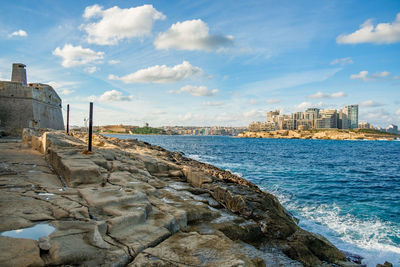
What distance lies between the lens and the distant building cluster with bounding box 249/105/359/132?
165125 mm

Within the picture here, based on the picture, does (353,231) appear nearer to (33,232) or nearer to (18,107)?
(33,232)

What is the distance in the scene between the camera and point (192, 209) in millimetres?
5965

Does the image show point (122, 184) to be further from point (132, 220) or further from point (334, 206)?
point (334, 206)

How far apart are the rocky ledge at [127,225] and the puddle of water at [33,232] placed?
11cm

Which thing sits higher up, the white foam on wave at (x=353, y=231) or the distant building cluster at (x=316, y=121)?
the distant building cluster at (x=316, y=121)

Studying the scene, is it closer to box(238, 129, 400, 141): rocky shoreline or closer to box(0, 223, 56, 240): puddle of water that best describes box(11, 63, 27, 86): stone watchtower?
box(0, 223, 56, 240): puddle of water

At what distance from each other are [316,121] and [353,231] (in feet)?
588

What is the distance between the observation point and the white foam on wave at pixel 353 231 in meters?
7.56

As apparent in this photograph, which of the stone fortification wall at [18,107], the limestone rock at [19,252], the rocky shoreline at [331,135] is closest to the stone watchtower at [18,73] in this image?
the stone fortification wall at [18,107]

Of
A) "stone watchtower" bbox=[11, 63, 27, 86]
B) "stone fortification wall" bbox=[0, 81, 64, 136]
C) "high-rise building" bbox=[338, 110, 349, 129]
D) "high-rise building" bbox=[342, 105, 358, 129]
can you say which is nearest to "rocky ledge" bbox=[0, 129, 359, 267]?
"stone fortification wall" bbox=[0, 81, 64, 136]

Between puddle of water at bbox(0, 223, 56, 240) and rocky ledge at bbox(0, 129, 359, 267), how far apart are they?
0.11 metres

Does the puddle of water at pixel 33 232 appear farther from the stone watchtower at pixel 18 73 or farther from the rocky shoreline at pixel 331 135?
the rocky shoreline at pixel 331 135

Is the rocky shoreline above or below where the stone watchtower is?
below

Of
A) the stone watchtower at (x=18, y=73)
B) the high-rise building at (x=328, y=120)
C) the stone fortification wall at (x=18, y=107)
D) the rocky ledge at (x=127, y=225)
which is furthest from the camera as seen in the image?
the high-rise building at (x=328, y=120)
